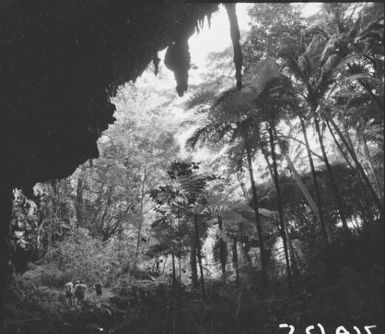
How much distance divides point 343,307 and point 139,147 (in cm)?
1233

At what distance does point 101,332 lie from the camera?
8000 millimetres

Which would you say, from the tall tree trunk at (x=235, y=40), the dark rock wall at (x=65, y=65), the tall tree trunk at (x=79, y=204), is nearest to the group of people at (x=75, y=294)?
the dark rock wall at (x=65, y=65)

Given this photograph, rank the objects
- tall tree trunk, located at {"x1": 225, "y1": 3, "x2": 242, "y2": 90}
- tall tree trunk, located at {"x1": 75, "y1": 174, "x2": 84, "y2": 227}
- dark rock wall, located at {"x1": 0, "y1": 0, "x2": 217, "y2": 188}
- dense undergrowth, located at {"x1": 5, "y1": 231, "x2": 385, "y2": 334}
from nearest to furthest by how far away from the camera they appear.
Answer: tall tree trunk, located at {"x1": 225, "y1": 3, "x2": 242, "y2": 90} → dark rock wall, located at {"x1": 0, "y1": 0, "x2": 217, "y2": 188} → dense undergrowth, located at {"x1": 5, "y1": 231, "x2": 385, "y2": 334} → tall tree trunk, located at {"x1": 75, "y1": 174, "x2": 84, "y2": 227}

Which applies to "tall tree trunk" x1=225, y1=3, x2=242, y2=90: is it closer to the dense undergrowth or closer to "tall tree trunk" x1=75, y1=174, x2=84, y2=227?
the dense undergrowth

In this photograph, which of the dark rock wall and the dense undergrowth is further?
the dense undergrowth

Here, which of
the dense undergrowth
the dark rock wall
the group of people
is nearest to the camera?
the dark rock wall

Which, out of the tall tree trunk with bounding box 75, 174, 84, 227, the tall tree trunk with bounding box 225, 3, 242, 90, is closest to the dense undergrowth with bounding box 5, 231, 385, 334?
the tall tree trunk with bounding box 225, 3, 242, 90

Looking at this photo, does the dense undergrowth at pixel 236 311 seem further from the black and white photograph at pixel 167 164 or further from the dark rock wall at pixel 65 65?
the dark rock wall at pixel 65 65

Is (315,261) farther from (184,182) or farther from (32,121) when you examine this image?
(32,121)

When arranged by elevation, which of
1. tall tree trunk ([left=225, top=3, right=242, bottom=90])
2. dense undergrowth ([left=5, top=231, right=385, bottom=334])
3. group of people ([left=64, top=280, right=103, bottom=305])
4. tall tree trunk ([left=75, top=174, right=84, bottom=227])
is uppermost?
tall tree trunk ([left=75, top=174, right=84, bottom=227])

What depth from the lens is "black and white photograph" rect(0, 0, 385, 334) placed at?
4.51 m

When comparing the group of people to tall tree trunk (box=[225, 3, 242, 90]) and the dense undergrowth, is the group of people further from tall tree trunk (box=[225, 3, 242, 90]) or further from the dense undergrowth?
tall tree trunk (box=[225, 3, 242, 90])

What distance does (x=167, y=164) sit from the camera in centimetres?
1739

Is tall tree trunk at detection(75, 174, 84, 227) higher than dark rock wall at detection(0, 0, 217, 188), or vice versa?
tall tree trunk at detection(75, 174, 84, 227)
